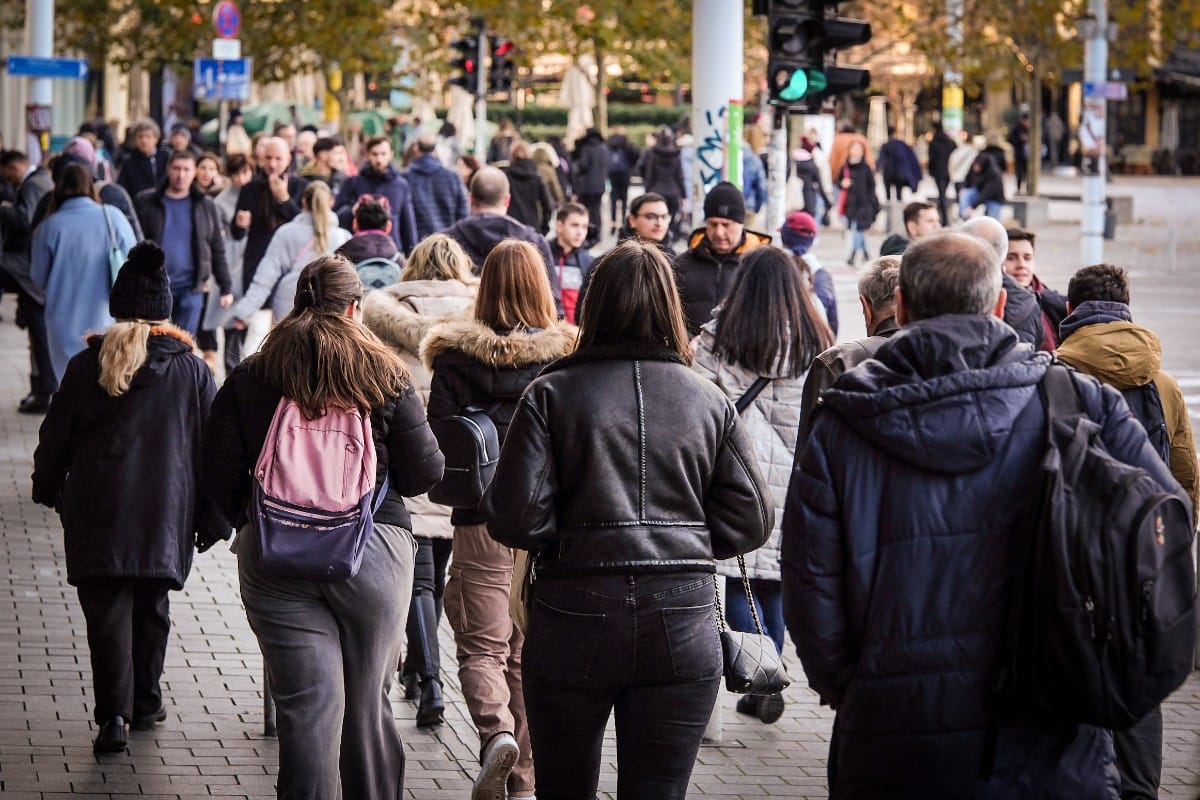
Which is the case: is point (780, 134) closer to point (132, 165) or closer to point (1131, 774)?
point (1131, 774)

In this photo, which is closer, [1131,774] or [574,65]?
[1131,774]

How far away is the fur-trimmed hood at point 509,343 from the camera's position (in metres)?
6.42

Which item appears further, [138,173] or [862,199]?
[862,199]

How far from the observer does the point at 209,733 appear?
720cm

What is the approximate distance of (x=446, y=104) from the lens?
62.3 meters

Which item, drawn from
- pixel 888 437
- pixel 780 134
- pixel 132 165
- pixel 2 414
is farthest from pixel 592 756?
pixel 132 165

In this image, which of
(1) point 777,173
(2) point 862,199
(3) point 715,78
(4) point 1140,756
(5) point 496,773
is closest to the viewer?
(4) point 1140,756

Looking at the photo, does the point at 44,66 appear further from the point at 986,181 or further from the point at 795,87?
the point at 986,181

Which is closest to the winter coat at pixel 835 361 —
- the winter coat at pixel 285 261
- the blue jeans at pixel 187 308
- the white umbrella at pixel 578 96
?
the winter coat at pixel 285 261

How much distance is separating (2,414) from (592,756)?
11.1m

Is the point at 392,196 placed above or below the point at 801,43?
below

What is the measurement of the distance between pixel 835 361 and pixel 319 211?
20.6 feet

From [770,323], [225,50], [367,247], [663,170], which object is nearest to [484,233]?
[367,247]

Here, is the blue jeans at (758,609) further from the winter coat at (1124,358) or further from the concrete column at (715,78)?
the concrete column at (715,78)
